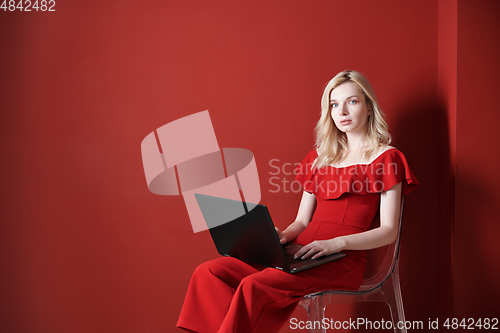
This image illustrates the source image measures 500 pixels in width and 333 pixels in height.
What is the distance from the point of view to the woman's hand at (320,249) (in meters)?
1.22

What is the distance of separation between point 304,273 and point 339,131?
2.11 feet

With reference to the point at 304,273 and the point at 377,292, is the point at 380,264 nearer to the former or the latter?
the point at 377,292

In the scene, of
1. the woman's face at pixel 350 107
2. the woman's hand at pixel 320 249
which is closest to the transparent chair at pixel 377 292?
the woman's hand at pixel 320 249

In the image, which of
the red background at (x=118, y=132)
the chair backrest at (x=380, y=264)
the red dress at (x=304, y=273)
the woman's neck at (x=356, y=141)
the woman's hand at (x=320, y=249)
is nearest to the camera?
the red dress at (x=304, y=273)

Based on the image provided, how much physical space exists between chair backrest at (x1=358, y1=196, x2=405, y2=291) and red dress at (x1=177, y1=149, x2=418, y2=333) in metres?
0.06

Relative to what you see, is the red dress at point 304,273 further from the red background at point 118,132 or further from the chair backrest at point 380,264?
the red background at point 118,132

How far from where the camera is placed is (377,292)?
1.34 metres

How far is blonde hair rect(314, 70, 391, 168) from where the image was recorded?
144cm

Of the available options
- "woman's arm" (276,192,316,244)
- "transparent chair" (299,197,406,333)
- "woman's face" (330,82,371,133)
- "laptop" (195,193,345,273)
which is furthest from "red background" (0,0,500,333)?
"laptop" (195,193,345,273)

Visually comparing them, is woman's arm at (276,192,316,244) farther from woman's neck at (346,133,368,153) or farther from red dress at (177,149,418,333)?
woman's neck at (346,133,368,153)

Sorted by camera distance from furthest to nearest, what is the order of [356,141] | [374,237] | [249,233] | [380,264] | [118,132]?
1. [118,132]
2. [356,141]
3. [380,264]
4. [374,237]
5. [249,233]

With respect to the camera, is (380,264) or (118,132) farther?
(118,132)

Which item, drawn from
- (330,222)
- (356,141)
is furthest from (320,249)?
(356,141)

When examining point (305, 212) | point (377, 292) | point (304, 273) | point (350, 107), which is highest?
point (350, 107)
